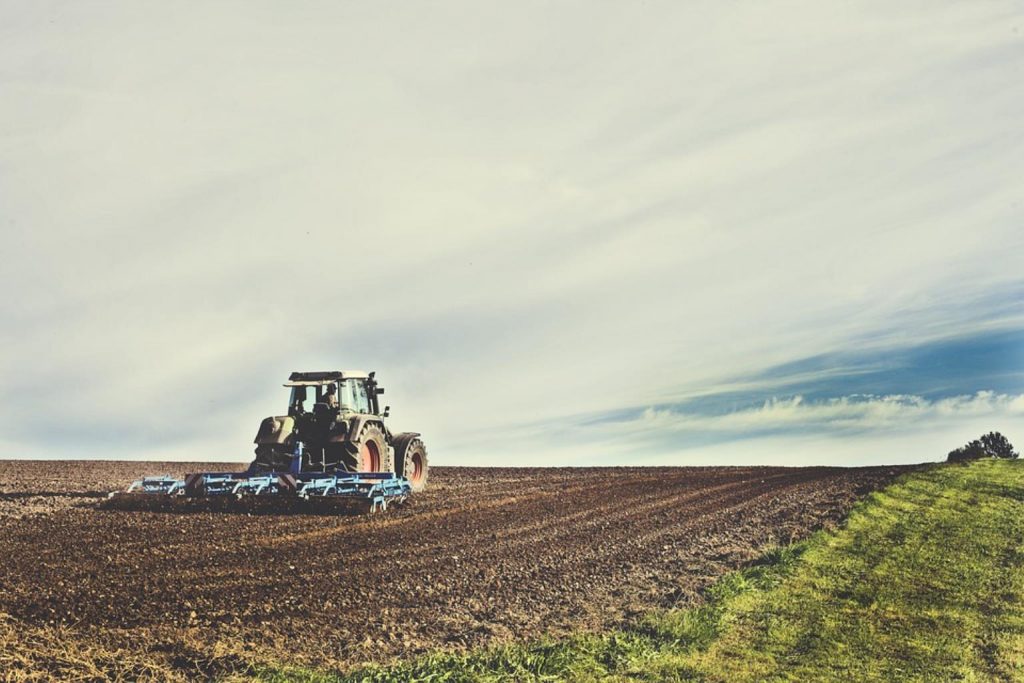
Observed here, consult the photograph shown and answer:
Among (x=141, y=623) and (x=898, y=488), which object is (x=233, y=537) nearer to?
(x=141, y=623)

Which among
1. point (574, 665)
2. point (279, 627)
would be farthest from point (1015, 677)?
point (279, 627)

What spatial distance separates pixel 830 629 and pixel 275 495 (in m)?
11.7

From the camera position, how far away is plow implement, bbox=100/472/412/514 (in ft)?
55.9

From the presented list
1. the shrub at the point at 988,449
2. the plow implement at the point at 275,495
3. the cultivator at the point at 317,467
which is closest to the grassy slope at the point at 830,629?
the plow implement at the point at 275,495

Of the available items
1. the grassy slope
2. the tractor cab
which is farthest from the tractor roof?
the grassy slope

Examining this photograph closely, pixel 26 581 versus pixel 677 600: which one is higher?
pixel 26 581

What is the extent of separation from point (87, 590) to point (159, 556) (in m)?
2.14

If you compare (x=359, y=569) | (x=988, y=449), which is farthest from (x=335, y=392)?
(x=988, y=449)

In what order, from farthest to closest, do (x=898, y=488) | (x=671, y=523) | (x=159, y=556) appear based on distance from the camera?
(x=898, y=488), (x=671, y=523), (x=159, y=556)

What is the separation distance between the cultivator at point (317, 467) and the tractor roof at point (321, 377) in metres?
0.02

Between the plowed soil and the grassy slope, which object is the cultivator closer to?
the plowed soil

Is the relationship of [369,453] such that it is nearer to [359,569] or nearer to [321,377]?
[321,377]

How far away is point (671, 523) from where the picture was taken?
16578mm

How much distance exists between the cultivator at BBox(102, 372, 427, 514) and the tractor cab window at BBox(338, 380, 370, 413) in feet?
0.08
